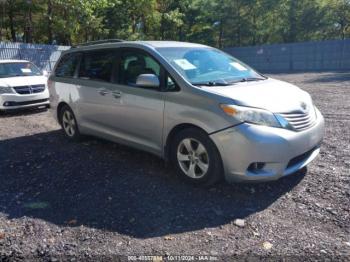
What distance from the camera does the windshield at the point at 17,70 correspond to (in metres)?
10.0

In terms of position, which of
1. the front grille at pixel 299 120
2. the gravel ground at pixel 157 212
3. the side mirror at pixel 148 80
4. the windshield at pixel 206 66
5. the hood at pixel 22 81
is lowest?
the gravel ground at pixel 157 212

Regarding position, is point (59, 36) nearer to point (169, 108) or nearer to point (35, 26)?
point (35, 26)

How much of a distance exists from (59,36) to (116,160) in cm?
2383

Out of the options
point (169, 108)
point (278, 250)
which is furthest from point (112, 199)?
point (278, 250)

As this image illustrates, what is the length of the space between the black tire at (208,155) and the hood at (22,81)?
6.94 meters

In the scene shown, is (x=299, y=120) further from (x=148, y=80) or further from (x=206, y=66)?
(x=148, y=80)

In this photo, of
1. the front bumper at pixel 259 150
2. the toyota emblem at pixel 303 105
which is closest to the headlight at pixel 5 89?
the front bumper at pixel 259 150

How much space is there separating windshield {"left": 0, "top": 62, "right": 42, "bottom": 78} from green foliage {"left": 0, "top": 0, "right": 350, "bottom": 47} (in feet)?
38.7

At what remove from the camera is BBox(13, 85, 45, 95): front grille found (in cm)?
934

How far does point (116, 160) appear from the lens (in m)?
5.17

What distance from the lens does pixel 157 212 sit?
356 centimetres

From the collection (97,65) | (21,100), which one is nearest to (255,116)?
(97,65)

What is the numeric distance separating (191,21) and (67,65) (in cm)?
3215

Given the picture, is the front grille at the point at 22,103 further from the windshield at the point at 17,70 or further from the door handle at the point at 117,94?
the door handle at the point at 117,94
